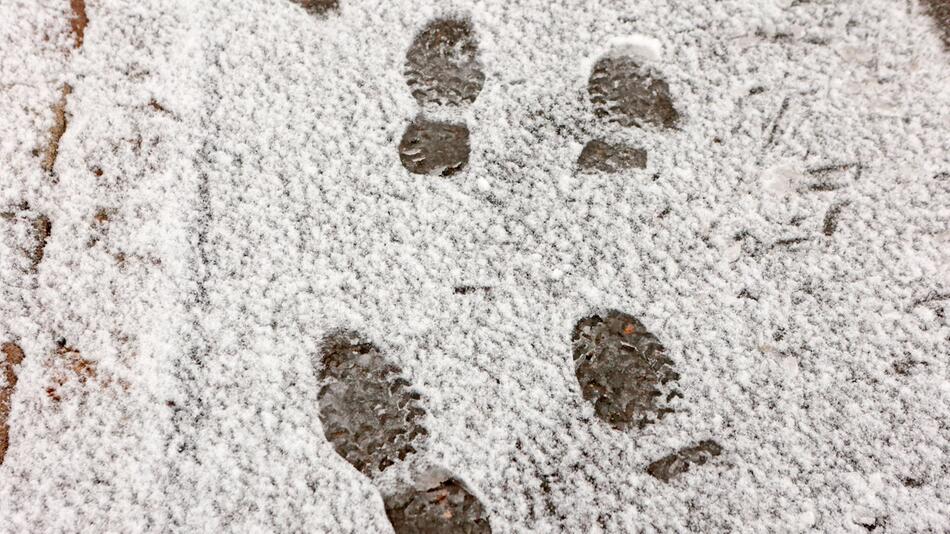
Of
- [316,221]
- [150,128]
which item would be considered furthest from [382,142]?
[150,128]

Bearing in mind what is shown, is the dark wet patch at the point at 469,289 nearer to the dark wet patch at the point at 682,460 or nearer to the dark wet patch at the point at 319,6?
the dark wet patch at the point at 682,460

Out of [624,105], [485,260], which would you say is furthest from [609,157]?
[485,260]

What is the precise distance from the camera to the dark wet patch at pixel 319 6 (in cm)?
94

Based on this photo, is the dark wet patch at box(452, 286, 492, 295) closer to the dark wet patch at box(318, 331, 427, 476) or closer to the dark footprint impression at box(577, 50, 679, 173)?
the dark wet patch at box(318, 331, 427, 476)

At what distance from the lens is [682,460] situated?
31.3 inches

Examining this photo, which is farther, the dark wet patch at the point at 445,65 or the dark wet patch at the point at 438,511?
the dark wet patch at the point at 445,65

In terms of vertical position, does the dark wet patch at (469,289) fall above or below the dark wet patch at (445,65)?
below

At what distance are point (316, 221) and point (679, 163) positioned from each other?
57cm

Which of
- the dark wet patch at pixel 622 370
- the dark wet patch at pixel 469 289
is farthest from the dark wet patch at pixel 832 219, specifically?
the dark wet patch at pixel 469 289

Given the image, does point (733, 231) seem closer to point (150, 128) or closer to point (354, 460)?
point (354, 460)

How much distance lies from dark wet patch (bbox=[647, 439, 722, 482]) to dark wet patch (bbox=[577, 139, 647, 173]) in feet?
1.39

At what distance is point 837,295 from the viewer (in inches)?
33.1

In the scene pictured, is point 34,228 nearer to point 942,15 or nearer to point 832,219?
point 832,219

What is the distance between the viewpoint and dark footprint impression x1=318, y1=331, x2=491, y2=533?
771 mm
